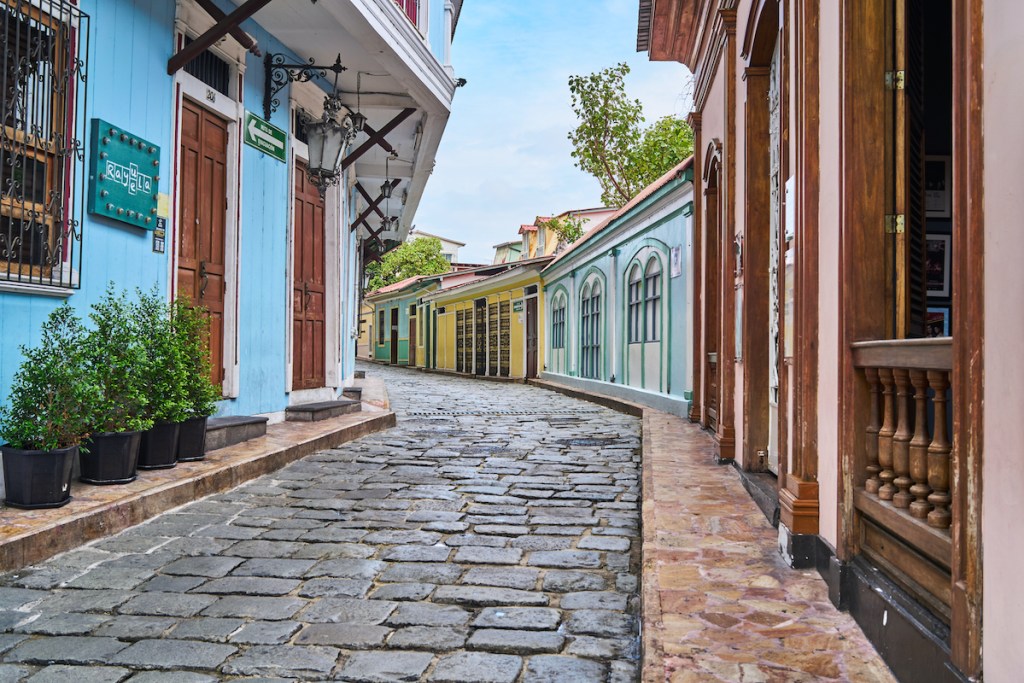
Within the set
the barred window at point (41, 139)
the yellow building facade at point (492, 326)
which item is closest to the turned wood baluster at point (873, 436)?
the barred window at point (41, 139)

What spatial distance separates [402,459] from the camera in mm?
7602

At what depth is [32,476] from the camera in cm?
438

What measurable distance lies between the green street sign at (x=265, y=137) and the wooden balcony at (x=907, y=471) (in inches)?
255

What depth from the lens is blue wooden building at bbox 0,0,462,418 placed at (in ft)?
16.6

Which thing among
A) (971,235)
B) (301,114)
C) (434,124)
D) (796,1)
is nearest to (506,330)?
(434,124)

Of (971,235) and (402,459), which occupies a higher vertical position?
(971,235)

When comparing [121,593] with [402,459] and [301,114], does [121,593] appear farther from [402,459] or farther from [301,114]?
[301,114]

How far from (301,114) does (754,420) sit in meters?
6.09

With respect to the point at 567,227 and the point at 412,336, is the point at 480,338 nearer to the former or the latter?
the point at 567,227

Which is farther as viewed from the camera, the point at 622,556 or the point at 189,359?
the point at 189,359

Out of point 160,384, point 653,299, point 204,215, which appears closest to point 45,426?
point 160,384

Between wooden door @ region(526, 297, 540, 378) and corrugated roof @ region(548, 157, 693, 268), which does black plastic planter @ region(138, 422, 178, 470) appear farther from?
wooden door @ region(526, 297, 540, 378)

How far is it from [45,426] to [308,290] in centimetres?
509

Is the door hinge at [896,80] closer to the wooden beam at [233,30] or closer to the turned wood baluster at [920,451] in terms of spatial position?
the turned wood baluster at [920,451]
